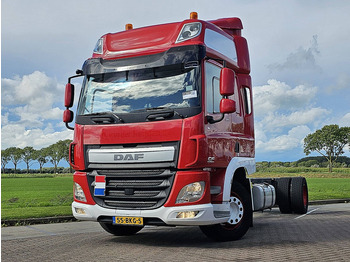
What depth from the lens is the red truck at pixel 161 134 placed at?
769cm

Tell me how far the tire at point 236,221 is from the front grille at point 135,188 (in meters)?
1.22

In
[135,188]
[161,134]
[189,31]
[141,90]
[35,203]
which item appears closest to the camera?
[161,134]

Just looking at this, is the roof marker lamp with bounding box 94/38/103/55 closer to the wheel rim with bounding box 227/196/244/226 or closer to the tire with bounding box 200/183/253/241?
the tire with bounding box 200/183/253/241

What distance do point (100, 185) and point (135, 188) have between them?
70 cm

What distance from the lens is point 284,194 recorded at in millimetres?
14492

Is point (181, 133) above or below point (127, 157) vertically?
above

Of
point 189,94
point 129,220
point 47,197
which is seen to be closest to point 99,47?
point 189,94

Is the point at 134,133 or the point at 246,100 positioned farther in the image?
the point at 246,100

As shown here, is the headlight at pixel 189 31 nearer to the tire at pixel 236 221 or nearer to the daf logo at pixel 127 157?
the daf logo at pixel 127 157

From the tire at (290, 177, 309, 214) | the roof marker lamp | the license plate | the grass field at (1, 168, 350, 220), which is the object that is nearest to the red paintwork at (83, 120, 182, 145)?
the license plate

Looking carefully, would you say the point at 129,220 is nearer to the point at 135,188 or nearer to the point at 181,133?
the point at 135,188

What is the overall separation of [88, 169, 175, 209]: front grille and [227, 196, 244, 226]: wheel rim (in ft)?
4.94

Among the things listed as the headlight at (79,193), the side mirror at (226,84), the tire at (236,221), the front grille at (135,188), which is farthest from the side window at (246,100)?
the headlight at (79,193)

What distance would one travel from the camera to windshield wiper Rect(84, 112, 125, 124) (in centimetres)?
816
